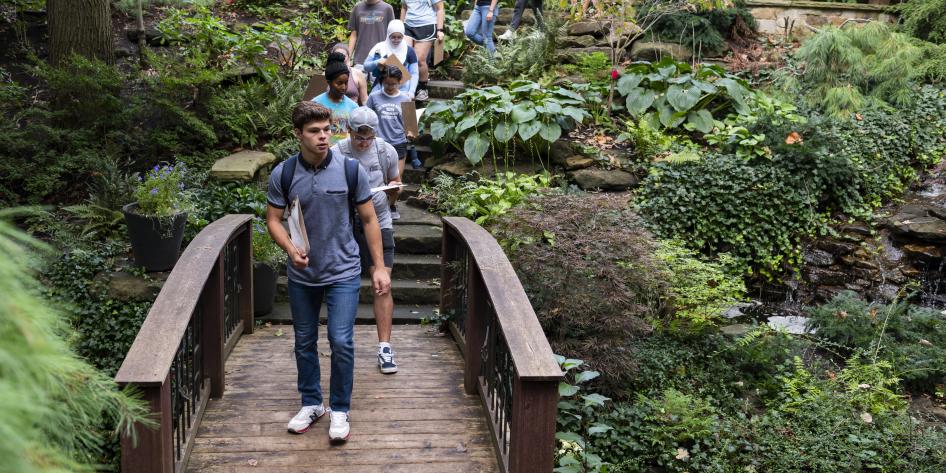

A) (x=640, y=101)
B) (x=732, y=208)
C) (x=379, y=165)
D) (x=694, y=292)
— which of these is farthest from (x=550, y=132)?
(x=379, y=165)

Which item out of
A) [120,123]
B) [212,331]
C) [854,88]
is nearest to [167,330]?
[212,331]

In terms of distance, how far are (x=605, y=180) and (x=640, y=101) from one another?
1.55 m

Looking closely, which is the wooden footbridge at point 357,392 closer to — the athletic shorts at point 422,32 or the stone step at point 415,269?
the stone step at point 415,269

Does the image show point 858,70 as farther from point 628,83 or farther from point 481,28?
point 481,28

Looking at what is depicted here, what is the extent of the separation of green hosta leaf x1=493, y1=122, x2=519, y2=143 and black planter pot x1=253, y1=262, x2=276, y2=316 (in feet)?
11.2

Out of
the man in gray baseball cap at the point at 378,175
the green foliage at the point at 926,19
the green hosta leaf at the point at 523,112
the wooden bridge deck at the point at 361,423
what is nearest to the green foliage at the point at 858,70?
the green foliage at the point at 926,19

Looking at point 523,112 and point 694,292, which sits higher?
point 523,112

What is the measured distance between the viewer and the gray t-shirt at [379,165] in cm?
539

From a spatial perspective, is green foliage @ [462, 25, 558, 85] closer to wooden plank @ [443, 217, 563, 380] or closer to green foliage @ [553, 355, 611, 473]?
wooden plank @ [443, 217, 563, 380]

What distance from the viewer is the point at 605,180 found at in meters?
9.27

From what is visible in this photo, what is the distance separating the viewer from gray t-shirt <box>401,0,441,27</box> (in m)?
10.7

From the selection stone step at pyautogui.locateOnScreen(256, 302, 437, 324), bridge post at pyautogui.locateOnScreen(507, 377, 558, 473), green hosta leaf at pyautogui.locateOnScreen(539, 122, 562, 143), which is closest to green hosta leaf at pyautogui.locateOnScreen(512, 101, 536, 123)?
green hosta leaf at pyautogui.locateOnScreen(539, 122, 562, 143)

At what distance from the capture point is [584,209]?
611cm

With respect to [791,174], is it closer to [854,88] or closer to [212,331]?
[854,88]
